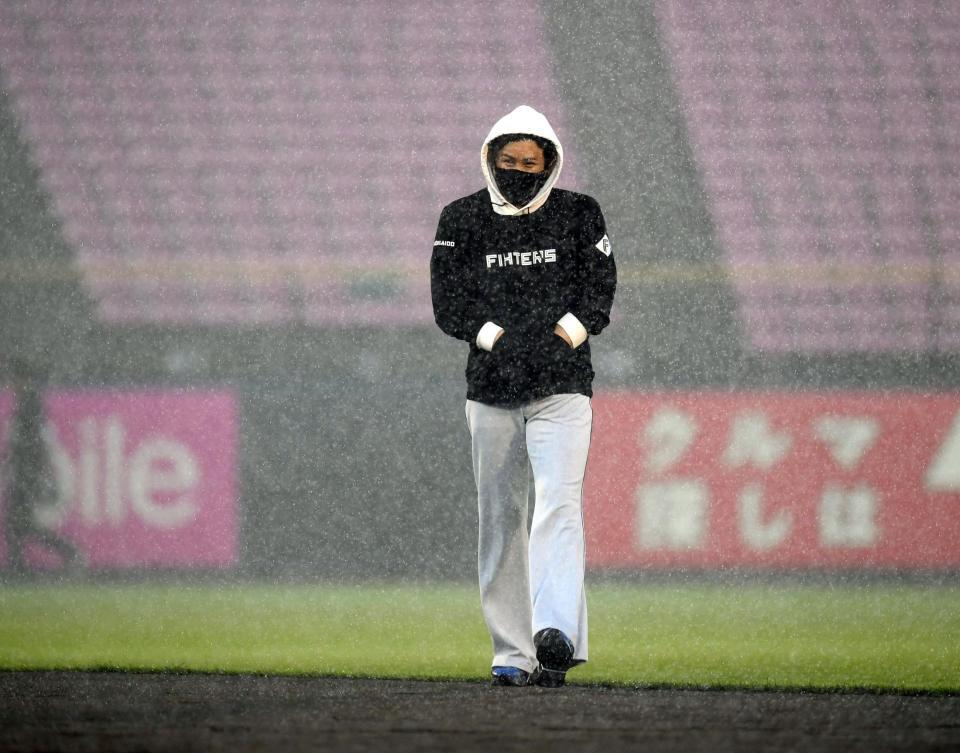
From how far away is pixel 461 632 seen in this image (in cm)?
537

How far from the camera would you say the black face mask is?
3.96m

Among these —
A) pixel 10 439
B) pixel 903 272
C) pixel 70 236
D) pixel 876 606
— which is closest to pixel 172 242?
pixel 70 236

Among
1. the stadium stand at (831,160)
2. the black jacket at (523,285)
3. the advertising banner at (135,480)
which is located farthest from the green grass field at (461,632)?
the stadium stand at (831,160)

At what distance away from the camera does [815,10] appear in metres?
10.7

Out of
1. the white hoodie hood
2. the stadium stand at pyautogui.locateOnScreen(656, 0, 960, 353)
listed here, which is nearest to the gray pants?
the white hoodie hood

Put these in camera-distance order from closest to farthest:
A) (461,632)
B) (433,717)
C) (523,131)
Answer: (433,717), (523,131), (461,632)

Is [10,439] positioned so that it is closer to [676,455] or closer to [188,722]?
[676,455]

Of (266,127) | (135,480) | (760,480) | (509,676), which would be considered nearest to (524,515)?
(509,676)

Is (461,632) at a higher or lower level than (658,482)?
lower

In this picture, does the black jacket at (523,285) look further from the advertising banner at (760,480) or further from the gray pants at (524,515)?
the advertising banner at (760,480)

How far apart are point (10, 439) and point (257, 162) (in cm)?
316

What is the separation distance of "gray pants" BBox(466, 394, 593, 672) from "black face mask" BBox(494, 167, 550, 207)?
48 cm

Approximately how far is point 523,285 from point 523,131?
36cm

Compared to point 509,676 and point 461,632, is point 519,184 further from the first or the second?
point 461,632
